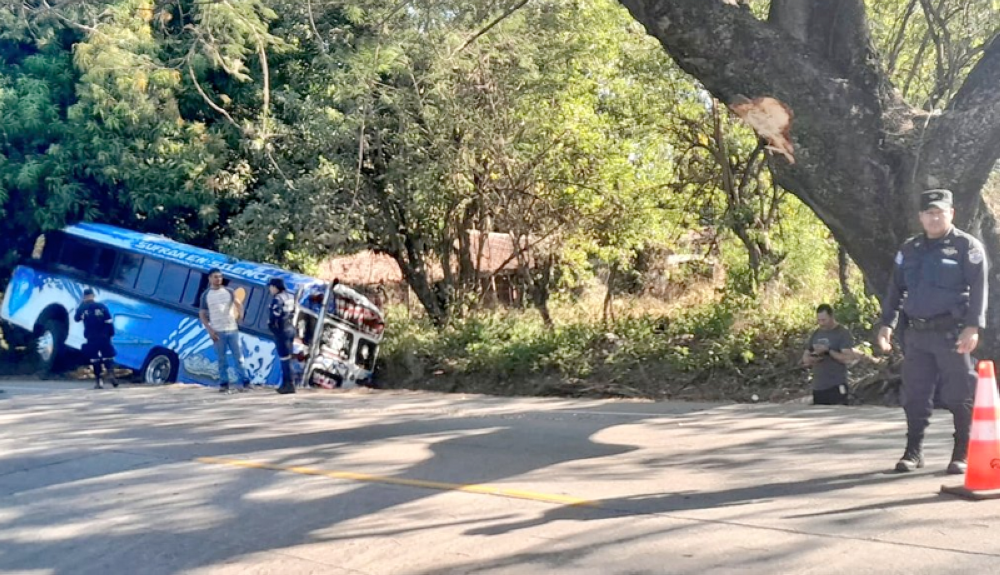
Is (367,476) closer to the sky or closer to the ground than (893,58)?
closer to the ground

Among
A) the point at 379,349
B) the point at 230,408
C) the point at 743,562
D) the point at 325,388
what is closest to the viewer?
the point at 743,562

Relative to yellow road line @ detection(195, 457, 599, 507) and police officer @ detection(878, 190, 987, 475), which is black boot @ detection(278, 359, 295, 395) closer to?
yellow road line @ detection(195, 457, 599, 507)

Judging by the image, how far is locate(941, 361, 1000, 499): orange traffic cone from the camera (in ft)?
20.7

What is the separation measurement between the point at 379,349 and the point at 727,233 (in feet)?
22.2

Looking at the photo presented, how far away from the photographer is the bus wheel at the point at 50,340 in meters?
20.5

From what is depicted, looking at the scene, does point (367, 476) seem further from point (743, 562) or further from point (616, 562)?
point (743, 562)

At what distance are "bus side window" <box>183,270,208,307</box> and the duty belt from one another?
550 inches

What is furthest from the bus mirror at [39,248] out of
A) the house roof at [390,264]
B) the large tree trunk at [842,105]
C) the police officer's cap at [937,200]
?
the police officer's cap at [937,200]

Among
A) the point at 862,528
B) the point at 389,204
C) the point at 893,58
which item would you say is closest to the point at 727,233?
the point at 893,58

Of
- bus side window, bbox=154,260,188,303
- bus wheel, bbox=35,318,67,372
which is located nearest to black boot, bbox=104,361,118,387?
bus side window, bbox=154,260,188,303

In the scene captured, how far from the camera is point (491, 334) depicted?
18.3m

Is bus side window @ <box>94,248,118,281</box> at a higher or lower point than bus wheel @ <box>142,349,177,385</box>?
higher

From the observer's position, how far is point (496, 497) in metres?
7.53

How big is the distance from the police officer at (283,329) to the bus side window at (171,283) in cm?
309
